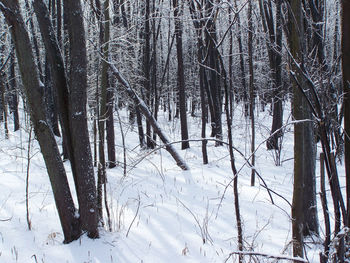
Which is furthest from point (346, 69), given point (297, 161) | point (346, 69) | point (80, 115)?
point (80, 115)

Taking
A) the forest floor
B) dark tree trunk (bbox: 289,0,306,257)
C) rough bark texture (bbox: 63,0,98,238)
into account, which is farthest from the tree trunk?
rough bark texture (bbox: 63,0,98,238)

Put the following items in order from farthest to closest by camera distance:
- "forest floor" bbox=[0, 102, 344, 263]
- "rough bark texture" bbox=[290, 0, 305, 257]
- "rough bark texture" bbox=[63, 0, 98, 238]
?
"rough bark texture" bbox=[63, 0, 98, 238]
"forest floor" bbox=[0, 102, 344, 263]
"rough bark texture" bbox=[290, 0, 305, 257]

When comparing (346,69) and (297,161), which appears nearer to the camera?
(346,69)

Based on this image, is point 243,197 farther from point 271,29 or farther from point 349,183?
point 271,29

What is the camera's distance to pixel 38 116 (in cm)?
296

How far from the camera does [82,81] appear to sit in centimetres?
300

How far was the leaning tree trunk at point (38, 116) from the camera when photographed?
111 inches

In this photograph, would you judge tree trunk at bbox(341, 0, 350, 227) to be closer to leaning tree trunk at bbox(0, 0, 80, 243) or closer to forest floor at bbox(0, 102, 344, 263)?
forest floor at bbox(0, 102, 344, 263)

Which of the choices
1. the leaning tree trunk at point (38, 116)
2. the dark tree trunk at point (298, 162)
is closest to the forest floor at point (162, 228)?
the dark tree trunk at point (298, 162)

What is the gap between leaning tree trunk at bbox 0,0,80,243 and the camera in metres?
2.83

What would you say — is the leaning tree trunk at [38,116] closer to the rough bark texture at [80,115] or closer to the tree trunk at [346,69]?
the rough bark texture at [80,115]

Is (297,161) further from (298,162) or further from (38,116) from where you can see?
(38,116)

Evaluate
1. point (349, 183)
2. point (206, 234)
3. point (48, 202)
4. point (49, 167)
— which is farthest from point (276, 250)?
point (48, 202)

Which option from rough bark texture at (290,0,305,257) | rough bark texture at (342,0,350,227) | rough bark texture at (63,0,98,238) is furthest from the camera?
rough bark texture at (63,0,98,238)
